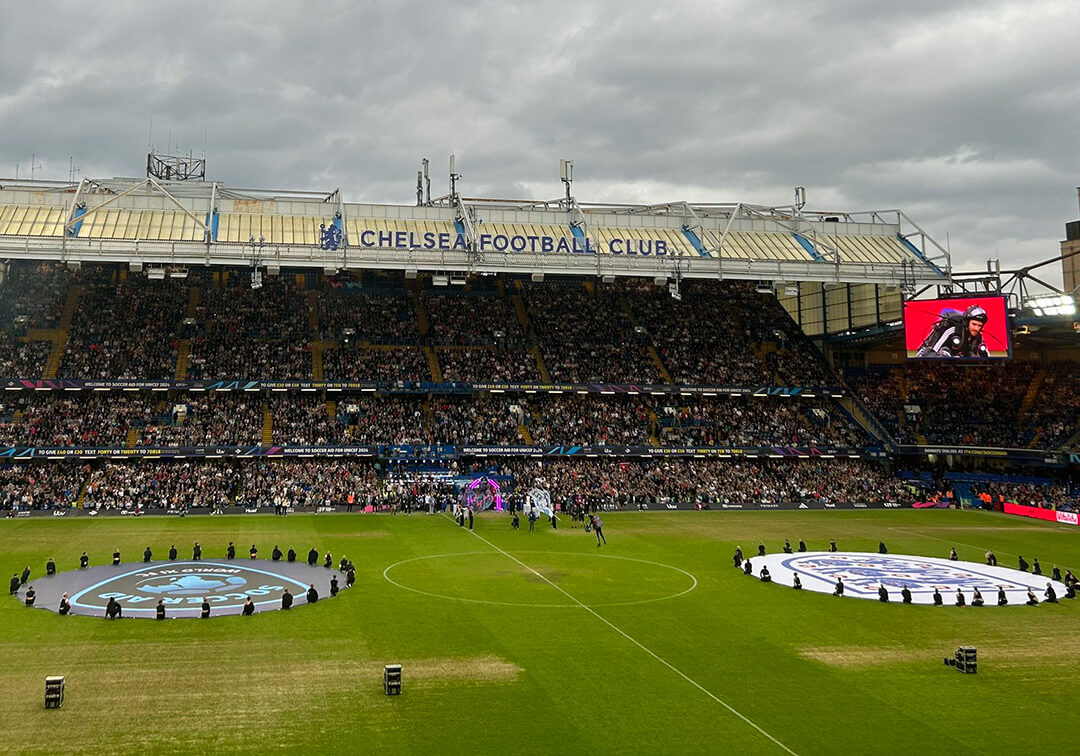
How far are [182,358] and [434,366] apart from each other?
1987 centimetres

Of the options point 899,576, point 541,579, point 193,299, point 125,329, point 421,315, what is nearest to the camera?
point 541,579

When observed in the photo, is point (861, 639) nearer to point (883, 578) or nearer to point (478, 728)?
point (883, 578)

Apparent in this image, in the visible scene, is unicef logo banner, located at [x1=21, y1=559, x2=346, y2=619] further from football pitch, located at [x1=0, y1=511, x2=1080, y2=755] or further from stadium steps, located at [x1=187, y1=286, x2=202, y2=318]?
stadium steps, located at [x1=187, y1=286, x2=202, y2=318]

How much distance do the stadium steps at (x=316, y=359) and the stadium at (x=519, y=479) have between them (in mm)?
1073

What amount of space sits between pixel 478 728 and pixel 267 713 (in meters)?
4.91

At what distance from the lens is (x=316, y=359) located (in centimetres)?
6656

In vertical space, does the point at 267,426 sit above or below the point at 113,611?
above

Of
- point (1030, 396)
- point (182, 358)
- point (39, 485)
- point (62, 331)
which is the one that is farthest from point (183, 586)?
point (1030, 396)

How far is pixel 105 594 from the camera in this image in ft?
97.0

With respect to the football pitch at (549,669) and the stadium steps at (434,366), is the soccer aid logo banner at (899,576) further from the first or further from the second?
the stadium steps at (434,366)

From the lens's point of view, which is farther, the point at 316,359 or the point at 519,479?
the point at 316,359

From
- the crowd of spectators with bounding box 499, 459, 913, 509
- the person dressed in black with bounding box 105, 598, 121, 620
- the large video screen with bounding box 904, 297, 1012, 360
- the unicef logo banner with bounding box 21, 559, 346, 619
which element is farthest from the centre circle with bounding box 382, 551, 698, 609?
the large video screen with bounding box 904, 297, 1012, 360

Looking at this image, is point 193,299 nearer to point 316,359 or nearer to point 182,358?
point 182,358

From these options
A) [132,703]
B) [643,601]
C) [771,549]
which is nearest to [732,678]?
[643,601]
